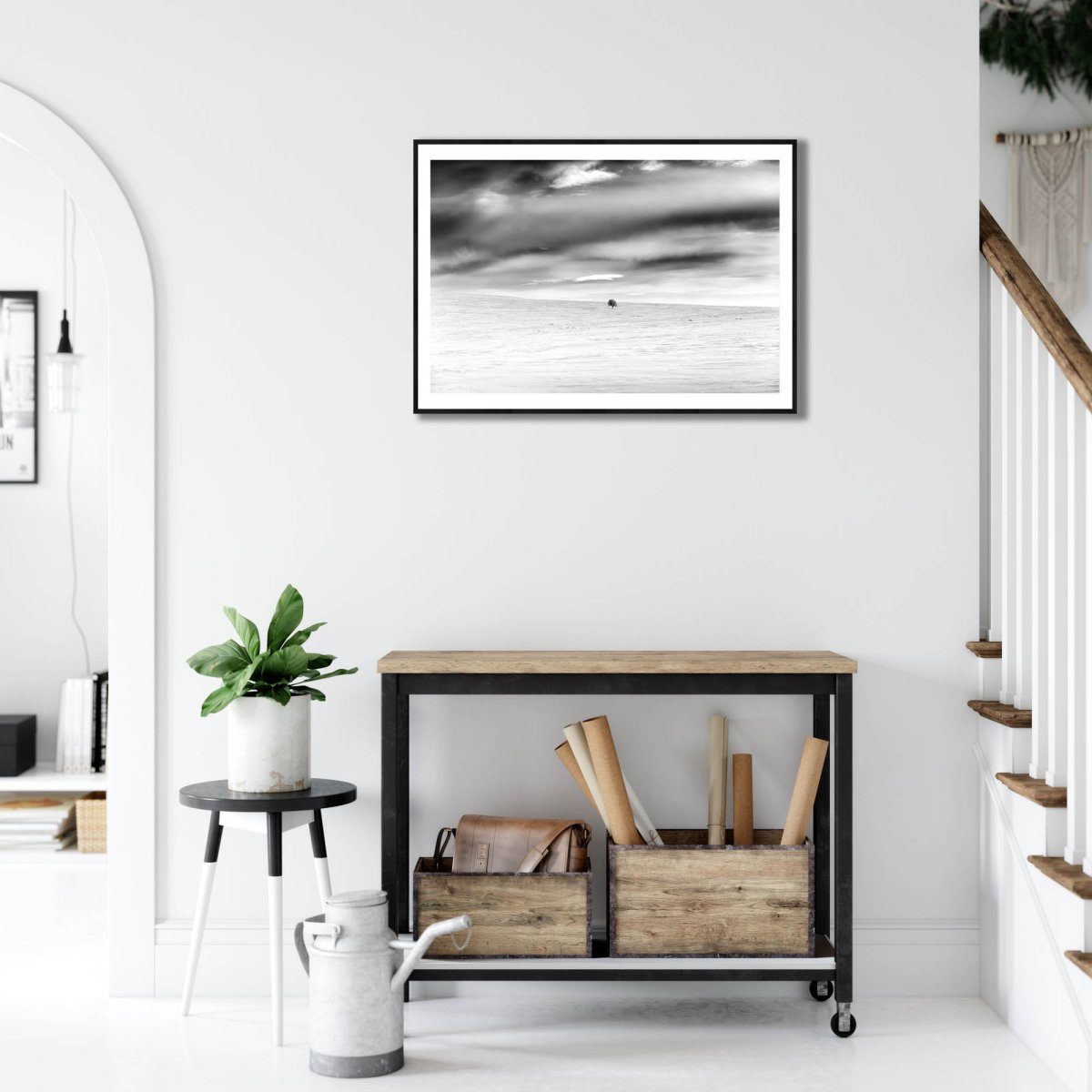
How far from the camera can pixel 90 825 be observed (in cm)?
402

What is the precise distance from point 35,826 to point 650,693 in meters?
2.60

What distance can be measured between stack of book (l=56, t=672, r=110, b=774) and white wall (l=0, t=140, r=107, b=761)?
0.22 metres

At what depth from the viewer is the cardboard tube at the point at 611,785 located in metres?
2.49

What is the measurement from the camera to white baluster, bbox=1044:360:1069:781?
2.36 meters

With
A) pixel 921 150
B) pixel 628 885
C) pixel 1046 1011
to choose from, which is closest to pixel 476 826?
pixel 628 885

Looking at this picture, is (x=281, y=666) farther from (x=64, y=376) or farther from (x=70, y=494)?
(x=70, y=494)

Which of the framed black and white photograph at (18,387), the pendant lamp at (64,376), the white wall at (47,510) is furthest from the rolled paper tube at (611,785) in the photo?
the framed black and white photograph at (18,387)

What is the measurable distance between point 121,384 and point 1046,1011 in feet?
7.84

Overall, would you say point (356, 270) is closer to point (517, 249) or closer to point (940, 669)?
point (517, 249)

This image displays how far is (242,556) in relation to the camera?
279 centimetres

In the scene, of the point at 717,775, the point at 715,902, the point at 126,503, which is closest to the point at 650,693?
the point at 717,775

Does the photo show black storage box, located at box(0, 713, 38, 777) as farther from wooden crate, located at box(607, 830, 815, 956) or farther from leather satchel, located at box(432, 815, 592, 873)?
wooden crate, located at box(607, 830, 815, 956)

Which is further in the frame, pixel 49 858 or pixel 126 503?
pixel 49 858

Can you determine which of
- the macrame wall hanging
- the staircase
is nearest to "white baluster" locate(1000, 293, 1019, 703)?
the staircase
